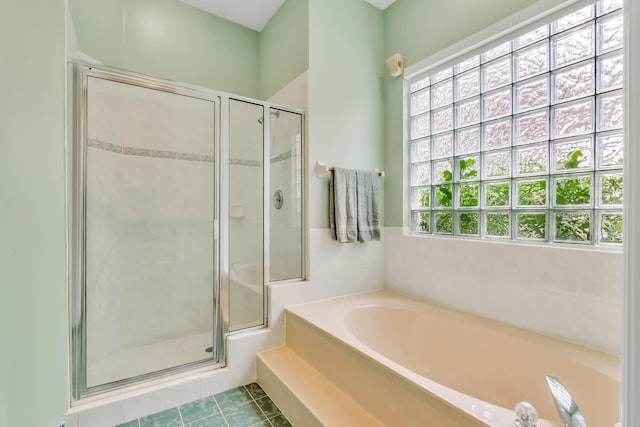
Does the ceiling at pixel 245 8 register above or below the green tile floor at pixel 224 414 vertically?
above

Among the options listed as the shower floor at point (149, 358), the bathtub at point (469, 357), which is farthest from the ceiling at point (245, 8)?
the shower floor at point (149, 358)

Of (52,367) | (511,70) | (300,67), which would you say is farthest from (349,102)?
(52,367)

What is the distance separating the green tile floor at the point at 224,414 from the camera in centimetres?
145

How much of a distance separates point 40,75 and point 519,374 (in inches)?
102

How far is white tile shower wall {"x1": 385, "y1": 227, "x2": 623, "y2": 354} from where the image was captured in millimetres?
1307

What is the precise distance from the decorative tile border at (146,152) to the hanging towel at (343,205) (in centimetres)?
88

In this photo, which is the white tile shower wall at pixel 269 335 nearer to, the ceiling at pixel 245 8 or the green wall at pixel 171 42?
the green wall at pixel 171 42

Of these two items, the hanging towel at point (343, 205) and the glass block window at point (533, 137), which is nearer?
the glass block window at point (533, 137)

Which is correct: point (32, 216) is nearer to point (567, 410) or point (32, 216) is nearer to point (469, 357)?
point (567, 410)

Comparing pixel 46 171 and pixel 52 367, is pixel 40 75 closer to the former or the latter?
pixel 46 171

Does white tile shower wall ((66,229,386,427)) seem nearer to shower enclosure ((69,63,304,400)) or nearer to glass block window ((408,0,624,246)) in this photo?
shower enclosure ((69,63,304,400))

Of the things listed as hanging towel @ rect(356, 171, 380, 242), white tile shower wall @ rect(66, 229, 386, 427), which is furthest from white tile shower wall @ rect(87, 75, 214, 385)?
hanging towel @ rect(356, 171, 380, 242)

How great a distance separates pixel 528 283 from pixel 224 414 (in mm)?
1798

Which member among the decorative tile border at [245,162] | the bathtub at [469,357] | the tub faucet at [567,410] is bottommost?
the bathtub at [469,357]
